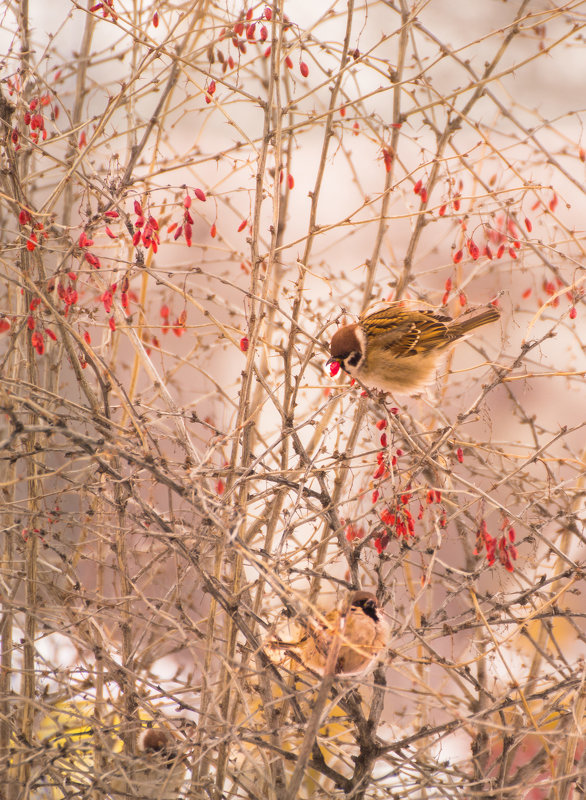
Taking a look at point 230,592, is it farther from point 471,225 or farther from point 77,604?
point 471,225

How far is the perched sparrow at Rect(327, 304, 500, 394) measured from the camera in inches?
129

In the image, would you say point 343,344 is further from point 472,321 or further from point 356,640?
point 356,640

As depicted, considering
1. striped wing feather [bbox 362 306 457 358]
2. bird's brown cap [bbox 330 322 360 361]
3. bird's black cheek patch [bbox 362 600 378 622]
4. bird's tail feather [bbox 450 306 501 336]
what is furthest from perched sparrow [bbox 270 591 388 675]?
bird's tail feather [bbox 450 306 501 336]

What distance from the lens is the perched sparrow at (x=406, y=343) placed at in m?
3.29

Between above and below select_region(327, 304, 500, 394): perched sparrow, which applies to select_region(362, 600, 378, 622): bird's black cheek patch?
below

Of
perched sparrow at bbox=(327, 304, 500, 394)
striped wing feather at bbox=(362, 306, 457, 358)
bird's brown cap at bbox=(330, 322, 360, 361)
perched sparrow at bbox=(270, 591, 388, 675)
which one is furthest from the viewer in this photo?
striped wing feather at bbox=(362, 306, 457, 358)

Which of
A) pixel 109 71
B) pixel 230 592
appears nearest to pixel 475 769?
pixel 230 592

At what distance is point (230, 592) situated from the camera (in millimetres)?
2408

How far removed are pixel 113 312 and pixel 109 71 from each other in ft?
6.11

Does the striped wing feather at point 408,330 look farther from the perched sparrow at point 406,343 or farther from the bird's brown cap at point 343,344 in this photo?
the bird's brown cap at point 343,344

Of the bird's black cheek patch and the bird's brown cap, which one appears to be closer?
the bird's black cheek patch

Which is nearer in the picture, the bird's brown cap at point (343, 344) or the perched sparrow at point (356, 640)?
the perched sparrow at point (356, 640)

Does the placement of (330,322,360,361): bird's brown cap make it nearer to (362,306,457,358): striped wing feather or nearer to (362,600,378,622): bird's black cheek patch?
(362,306,457,358): striped wing feather

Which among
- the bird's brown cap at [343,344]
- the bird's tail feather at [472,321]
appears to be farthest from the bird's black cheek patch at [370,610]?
the bird's tail feather at [472,321]
